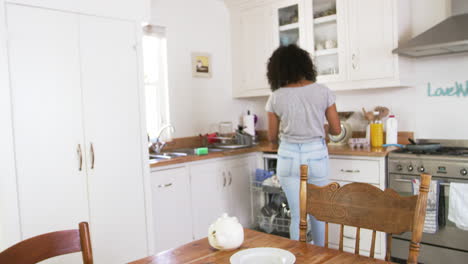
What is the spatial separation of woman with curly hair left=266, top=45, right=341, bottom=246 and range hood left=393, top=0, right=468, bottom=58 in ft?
2.49

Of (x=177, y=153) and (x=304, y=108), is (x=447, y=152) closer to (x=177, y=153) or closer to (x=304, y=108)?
(x=304, y=108)

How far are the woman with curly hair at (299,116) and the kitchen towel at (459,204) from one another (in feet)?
2.51

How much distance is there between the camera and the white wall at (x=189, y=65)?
3.38m

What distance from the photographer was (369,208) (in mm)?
1316

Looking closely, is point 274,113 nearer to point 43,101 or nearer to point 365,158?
point 365,158

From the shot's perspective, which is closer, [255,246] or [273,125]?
[255,246]

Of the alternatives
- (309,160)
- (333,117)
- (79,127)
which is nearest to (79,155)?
(79,127)

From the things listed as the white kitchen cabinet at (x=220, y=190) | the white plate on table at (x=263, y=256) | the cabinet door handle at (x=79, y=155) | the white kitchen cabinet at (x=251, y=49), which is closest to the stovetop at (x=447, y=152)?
the white kitchen cabinet at (x=220, y=190)

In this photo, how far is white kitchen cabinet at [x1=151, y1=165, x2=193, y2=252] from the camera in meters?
2.60

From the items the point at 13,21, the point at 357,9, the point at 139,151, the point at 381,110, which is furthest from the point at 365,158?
the point at 13,21

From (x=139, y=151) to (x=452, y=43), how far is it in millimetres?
2044

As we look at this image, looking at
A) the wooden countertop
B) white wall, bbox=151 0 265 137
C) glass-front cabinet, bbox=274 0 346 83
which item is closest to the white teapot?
the wooden countertop

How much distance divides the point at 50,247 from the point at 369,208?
102cm

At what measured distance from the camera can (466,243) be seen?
93.3 inches
